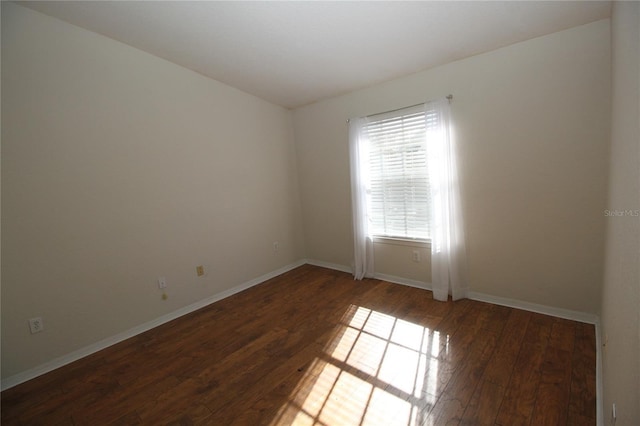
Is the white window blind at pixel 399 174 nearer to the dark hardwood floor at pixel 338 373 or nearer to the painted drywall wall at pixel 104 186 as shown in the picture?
the dark hardwood floor at pixel 338 373

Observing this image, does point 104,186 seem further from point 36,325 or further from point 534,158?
point 534,158

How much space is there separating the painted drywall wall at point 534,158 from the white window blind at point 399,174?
267 mm

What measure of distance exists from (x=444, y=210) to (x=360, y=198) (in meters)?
1.07

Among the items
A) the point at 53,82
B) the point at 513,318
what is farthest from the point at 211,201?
the point at 513,318

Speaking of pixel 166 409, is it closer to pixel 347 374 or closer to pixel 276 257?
pixel 347 374

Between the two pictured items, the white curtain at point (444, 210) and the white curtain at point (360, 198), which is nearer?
the white curtain at point (444, 210)

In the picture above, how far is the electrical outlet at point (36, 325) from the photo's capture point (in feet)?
6.61

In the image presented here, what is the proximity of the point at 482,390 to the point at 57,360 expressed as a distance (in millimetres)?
3157

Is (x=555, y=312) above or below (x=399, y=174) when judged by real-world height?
below

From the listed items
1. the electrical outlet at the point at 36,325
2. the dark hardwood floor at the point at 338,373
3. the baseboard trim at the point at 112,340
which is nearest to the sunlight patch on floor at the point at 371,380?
the dark hardwood floor at the point at 338,373

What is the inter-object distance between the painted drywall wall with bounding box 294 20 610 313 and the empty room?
2 centimetres

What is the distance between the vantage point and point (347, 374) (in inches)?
75.5

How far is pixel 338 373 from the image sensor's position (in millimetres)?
1937

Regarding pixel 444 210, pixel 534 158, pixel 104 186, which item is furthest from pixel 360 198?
pixel 104 186
